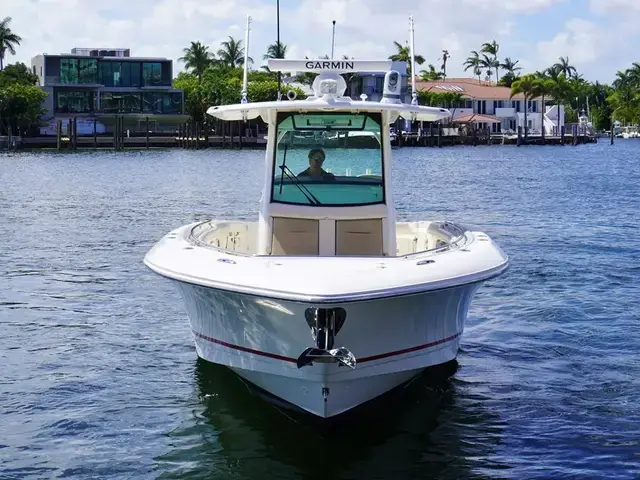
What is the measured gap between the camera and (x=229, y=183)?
52875 millimetres

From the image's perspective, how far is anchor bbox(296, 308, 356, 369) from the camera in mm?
10055

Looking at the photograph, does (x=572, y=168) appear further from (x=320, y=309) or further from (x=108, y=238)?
(x=320, y=309)

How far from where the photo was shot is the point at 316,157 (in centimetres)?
1299

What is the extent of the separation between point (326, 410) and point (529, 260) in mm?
14013

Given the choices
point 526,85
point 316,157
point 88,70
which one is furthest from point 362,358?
point 526,85

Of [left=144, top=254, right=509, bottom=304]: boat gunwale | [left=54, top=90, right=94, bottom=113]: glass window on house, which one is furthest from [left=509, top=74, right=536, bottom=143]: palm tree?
[left=144, top=254, right=509, bottom=304]: boat gunwale

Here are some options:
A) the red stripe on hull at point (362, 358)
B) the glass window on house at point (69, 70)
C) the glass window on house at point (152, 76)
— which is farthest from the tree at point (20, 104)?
the red stripe on hull at point (362, 358)

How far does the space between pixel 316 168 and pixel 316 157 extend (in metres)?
0.13

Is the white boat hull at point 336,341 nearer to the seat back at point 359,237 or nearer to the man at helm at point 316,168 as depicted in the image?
the seat back at point 359,237

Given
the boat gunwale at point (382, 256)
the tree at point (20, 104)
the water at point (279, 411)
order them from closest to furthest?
the water at point (279, 411), the boat gunwale at point (382, 256), the tree at point (20, 104)

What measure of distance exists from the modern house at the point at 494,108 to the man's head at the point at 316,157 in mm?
116965

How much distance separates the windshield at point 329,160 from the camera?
1295cm

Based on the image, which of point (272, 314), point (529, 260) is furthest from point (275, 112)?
point (529, 260)

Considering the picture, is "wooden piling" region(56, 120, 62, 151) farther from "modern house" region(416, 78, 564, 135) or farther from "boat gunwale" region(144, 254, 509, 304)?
"boat gunwale" region(144, 254, 509, 304)
